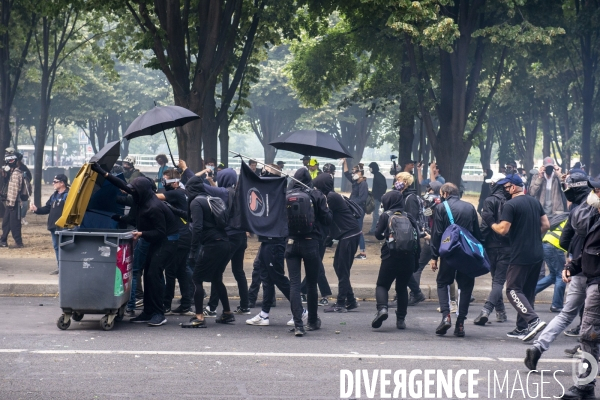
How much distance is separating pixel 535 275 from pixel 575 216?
2079mm

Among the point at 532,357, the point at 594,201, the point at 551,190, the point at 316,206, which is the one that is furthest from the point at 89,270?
the point at 551,190

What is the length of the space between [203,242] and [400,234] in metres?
2.21

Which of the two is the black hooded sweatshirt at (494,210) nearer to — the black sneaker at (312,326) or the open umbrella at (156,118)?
the black sneaker at (312,326)

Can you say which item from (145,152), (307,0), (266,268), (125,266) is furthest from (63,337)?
(145,152)

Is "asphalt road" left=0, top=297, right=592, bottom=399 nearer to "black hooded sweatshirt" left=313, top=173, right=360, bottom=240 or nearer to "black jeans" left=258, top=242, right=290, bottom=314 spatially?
"black jeans" left=258, top=242, right=290, bottom=314

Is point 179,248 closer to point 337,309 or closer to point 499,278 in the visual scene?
point 337,309

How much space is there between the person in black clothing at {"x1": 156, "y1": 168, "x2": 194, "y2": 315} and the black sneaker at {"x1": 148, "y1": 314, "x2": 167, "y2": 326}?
613mm

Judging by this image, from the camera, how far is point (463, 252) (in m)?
8.89

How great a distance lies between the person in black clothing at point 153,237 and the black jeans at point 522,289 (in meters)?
3.85

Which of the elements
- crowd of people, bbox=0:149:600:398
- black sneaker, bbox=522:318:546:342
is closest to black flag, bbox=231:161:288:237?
crowd of people, bbox=0:149:600:398

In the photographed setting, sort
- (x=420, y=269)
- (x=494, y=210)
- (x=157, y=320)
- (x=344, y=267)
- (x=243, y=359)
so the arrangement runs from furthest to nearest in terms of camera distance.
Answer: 1. (x=420, y=269)
2. (x=344, y=267)
3. (x=494, y=210)
4. (x=157, y=320)
5. (x=243, y=359)

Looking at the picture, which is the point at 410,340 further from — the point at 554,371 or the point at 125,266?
the point at 125,266

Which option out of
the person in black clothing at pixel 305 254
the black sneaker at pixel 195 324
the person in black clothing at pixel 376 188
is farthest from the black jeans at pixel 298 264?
the person in black clothing at pixel 376 188

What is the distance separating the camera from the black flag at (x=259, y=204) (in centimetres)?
938
